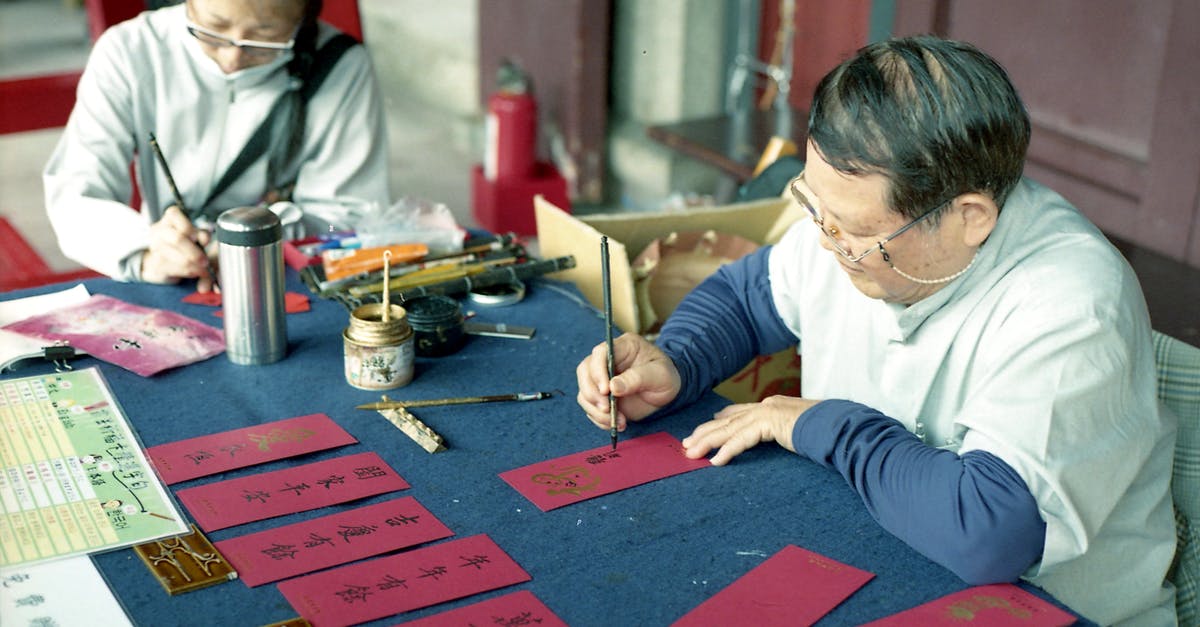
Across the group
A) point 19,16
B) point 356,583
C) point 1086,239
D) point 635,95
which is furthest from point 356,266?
point 19,16

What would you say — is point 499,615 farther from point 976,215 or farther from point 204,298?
point 204,298

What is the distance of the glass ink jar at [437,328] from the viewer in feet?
6.61

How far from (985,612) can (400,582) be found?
2.17ft

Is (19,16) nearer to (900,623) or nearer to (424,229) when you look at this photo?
(424,229)

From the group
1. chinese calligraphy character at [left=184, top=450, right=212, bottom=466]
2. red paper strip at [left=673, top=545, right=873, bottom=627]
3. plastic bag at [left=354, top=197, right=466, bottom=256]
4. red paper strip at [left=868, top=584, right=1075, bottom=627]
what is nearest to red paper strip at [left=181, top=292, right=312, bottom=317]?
plastic bag at [left=354, top=197, right=466, bottom=256]

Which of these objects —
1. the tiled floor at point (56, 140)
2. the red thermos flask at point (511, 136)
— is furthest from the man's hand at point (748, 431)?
the tiled floor at point (56, 140)

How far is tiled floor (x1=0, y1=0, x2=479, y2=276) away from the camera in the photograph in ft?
17.2

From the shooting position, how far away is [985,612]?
1.40 m

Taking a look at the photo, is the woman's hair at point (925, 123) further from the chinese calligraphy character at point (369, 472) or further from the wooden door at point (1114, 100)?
the wooden door at point (1114, 100)

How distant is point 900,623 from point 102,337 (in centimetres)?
136

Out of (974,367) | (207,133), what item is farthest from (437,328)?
(207,133)

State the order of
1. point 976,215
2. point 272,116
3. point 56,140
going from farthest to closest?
point 56,140, point 272,116, point 976,215

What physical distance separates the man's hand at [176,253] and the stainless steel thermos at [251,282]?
0.94ft

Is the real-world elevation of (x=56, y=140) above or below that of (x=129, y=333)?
below
